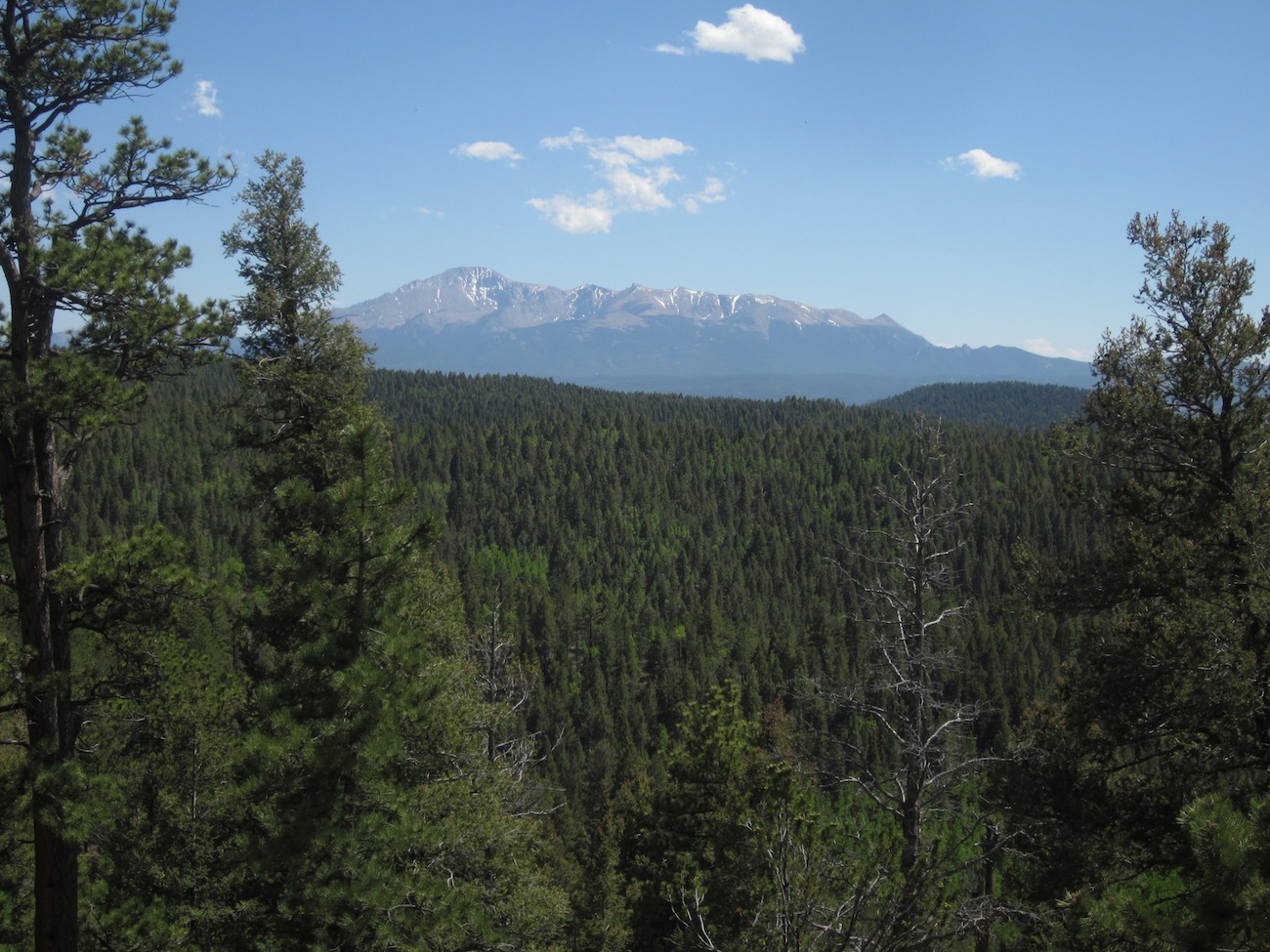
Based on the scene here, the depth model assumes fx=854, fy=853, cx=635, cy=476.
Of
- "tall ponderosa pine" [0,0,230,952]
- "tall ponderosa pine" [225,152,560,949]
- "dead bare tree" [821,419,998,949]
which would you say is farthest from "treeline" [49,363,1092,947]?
"tall ponderosa pine" [0,0,230,952]

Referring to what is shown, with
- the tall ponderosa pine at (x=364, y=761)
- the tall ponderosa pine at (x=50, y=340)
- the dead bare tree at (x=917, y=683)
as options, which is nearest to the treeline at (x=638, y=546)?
the tall ponderosa pine at (x=364, y=761)

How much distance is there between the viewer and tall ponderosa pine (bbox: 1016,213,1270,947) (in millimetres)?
8578

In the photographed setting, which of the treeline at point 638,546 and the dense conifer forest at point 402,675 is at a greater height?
the dense conifer forest at point 402,675

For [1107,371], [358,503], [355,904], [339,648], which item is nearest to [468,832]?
[355,904]

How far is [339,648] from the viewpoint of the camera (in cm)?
888

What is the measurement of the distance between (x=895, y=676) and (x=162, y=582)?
807 centimetres

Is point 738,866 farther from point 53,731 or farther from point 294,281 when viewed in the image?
point 294,281

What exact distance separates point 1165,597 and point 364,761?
346 inches

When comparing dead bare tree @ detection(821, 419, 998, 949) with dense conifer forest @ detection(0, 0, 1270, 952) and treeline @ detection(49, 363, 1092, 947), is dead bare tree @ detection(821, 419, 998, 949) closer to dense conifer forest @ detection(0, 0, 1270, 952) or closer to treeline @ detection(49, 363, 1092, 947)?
dense conifer forest @ detection(0, 0, 1270, 952)

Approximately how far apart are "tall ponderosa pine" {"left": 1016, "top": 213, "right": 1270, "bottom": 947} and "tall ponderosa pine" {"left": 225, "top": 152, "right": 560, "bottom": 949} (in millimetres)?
6507

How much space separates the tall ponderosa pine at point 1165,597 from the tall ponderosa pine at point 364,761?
6.51 meters

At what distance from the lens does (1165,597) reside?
9.41 meters

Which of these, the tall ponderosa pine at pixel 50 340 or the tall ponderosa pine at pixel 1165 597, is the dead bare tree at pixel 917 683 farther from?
the tall ponderosa pine at pixel 50 340

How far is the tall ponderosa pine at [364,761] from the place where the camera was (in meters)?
8.58
